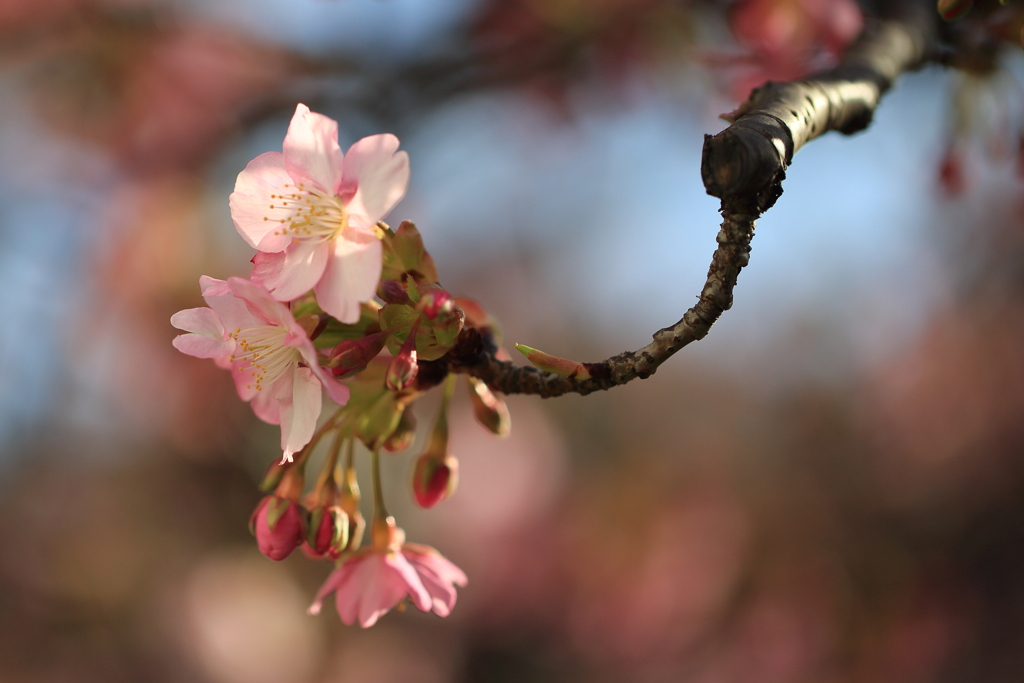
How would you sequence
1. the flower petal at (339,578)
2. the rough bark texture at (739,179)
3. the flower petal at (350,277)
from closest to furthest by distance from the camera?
1. the rough bark texture at (739,179)
2. the flower petal at (350,277)
3. the flower petal at (339,578)

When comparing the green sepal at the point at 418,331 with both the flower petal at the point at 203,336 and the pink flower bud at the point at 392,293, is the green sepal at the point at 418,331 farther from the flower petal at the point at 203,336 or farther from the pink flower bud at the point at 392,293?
the flower petal at the point at 203,336

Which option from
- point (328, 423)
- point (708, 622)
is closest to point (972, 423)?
point (708, 622)

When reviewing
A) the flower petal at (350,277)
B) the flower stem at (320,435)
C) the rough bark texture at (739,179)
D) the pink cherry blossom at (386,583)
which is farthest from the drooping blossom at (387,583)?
the flower petal at (350,277)

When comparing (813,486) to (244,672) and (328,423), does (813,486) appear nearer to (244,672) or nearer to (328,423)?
(244,672)

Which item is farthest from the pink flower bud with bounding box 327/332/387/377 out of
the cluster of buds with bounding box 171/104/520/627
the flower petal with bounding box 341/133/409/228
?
the flower petal with bounding box 341/133/409/228

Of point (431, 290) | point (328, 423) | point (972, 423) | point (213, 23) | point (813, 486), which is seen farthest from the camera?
point (813, 486)

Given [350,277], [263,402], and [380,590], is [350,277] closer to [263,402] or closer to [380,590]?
[263,402]

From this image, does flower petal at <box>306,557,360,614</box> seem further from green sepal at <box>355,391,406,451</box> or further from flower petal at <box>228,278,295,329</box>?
flower petal at <box>228,278,295,329</box>
